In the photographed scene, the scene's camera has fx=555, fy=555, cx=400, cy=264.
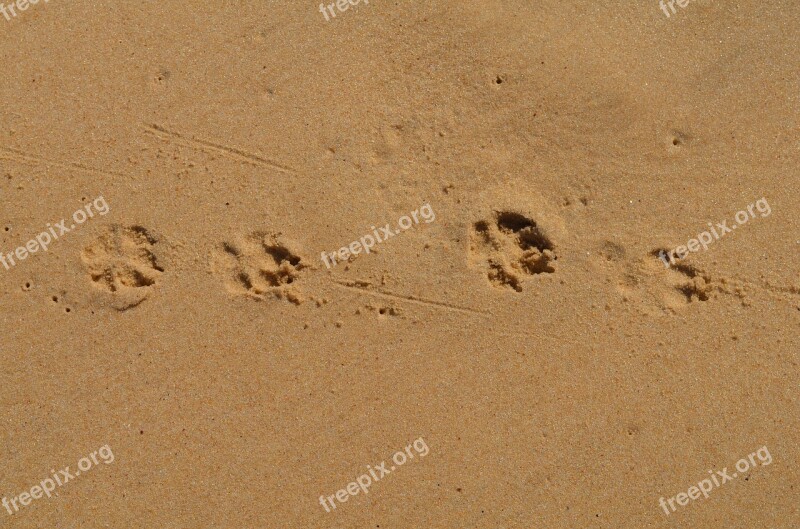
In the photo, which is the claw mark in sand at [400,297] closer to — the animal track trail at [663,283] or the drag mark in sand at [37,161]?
the animal track trail at [663,283]

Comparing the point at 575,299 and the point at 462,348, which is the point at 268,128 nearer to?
the point at 462,348

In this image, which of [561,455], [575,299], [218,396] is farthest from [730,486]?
[218,396]

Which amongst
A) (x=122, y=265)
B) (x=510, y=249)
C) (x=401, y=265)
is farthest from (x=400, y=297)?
(x=122, y=265)

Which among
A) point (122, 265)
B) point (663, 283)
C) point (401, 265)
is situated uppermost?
point (122, 265)

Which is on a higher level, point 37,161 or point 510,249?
point 37,161

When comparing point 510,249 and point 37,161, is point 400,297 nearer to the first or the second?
point 510,249

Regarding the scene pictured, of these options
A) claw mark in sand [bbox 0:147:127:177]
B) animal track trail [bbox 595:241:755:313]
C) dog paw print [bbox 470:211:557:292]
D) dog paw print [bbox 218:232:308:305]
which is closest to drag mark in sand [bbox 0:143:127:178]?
claw mark in sand [bbox 0:147:127:177]

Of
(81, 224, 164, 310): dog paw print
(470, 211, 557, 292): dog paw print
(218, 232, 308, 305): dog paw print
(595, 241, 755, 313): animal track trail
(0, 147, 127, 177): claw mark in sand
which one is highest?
(0, 147, 127, 177): claw mark in sand

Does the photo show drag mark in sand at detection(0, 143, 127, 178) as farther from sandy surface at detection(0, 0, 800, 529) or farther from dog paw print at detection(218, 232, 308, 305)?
dog paw print at detection(218, 232, 308, 305)
